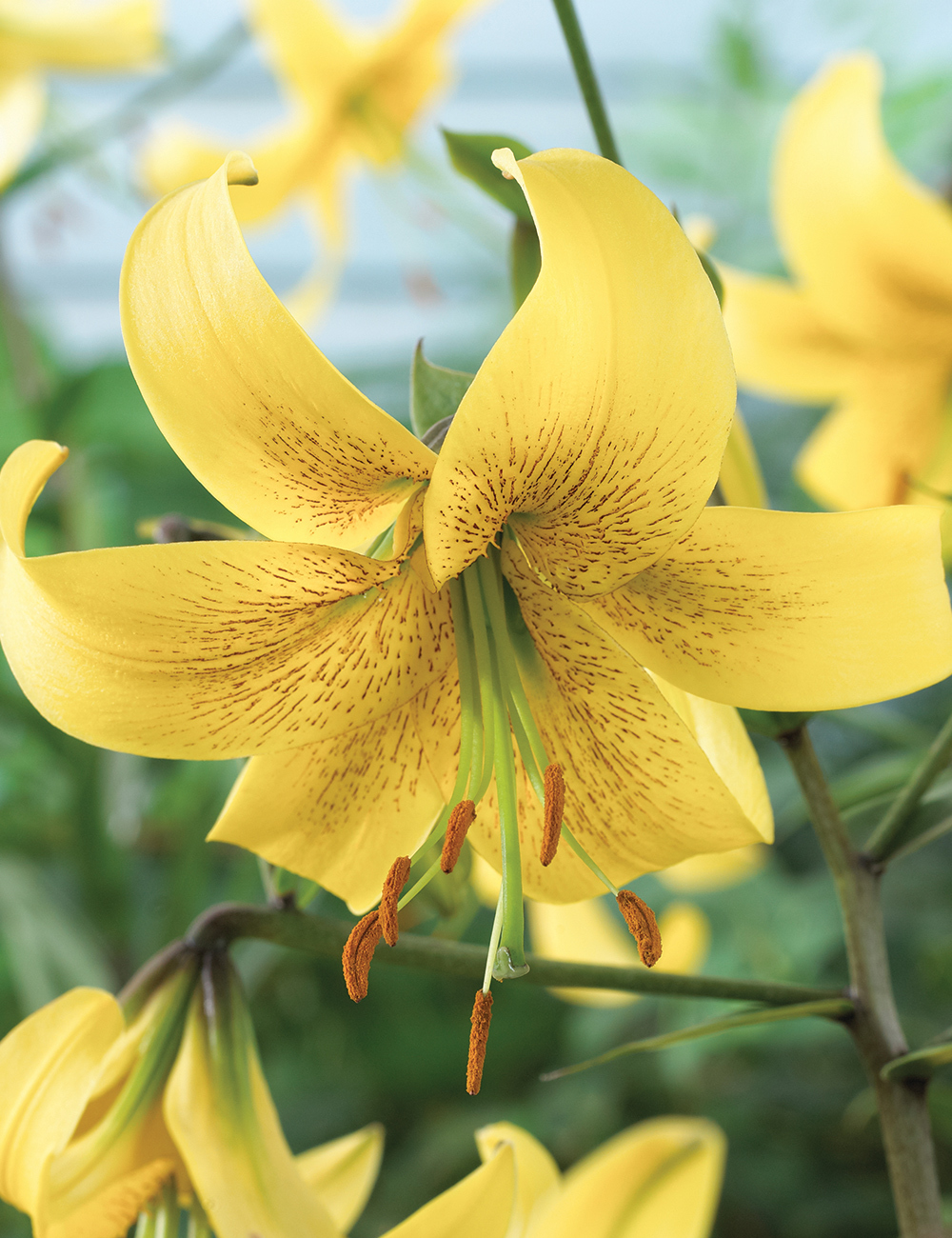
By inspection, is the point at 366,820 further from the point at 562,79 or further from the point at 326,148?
the point at 562,79

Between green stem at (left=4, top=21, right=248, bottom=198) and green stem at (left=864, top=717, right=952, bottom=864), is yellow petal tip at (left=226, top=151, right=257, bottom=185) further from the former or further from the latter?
green stem at (left=4, top=21, right=248, bottom=198)

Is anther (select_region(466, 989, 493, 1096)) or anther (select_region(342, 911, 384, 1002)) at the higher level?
anther (select_region(342, 911, 384, 1002))

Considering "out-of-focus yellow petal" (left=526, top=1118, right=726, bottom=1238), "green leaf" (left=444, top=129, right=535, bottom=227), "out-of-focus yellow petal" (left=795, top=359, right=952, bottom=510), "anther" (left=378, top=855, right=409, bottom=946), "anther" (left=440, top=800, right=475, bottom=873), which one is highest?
"green leaf" (left=444, top=129, right=535, bottom=227)

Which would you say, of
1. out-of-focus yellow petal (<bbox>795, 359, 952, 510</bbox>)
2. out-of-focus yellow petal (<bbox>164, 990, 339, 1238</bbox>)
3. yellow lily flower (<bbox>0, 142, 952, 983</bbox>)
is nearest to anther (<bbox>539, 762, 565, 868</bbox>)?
yellow lily flower (<bbox>0, 142, 952, 983</bbox>)

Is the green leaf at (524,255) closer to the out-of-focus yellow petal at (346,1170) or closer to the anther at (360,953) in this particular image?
the anther at (360,953)

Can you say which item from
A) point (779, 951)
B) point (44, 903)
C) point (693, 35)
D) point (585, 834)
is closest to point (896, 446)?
point (585, 834)

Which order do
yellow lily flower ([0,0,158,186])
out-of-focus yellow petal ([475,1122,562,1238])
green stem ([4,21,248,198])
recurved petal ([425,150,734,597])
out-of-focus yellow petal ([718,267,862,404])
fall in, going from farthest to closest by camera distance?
yellow lily flower ([0,0,158,186]) → green stem ([4,21,248,198]) → out-of-focus yellow petal ([718,267,862,404]) → out-of-focus yellow petal ([475,1122,562,1238]) → recurved petal ([425,150,734,597])

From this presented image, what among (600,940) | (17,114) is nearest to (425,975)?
(600,940)
